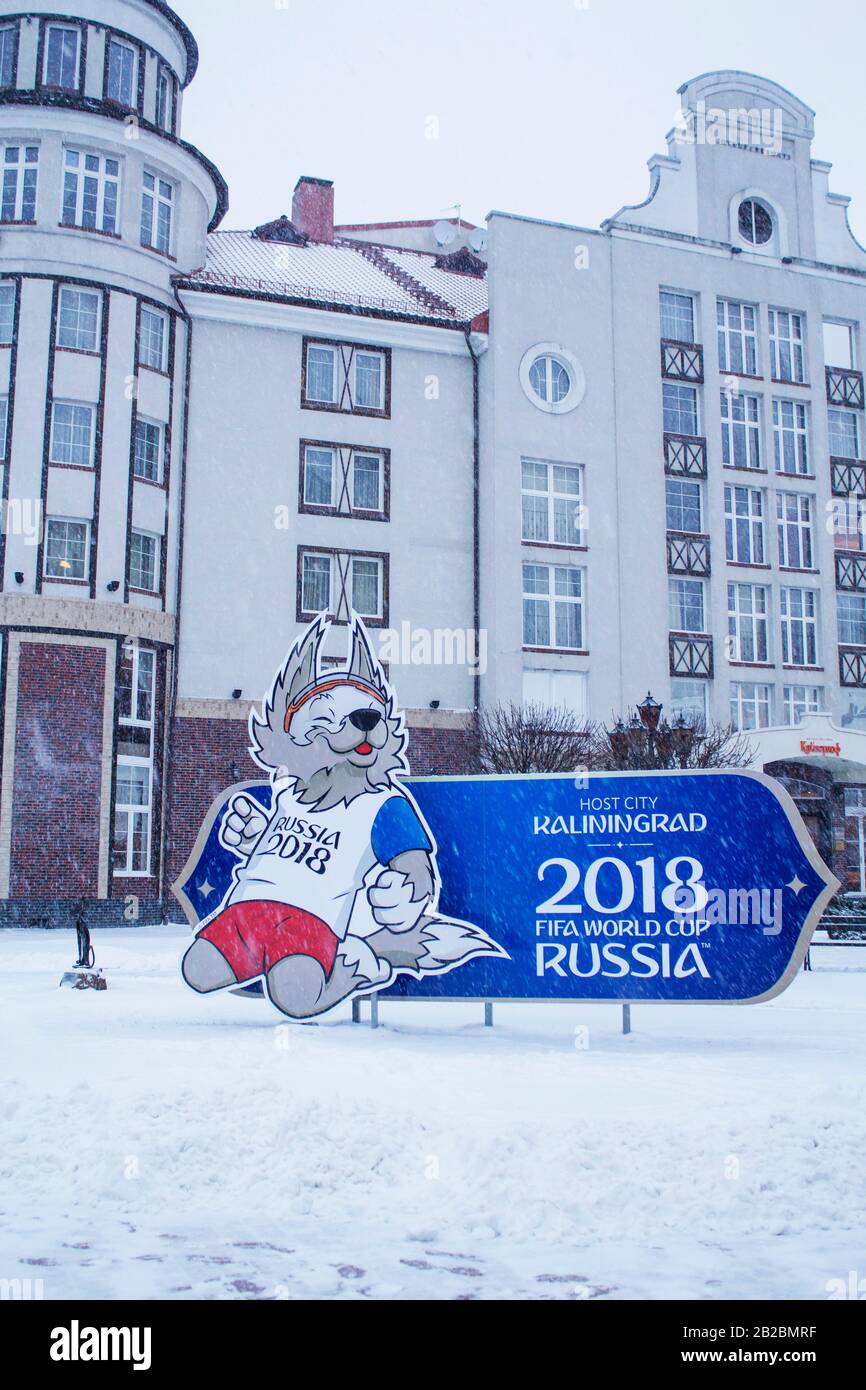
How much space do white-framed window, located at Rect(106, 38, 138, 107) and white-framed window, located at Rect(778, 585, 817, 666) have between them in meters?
22.9

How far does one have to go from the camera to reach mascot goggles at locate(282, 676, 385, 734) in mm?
13258

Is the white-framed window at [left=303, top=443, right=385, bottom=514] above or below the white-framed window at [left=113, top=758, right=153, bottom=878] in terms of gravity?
above

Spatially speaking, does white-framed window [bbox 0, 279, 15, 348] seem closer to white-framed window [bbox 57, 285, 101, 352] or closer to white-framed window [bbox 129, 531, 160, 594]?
white-framed window [bbox 57, 285, 101, 352]

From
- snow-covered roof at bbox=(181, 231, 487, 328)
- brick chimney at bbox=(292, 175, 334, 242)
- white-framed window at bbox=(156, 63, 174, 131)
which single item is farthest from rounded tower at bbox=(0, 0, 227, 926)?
brick chimney at bbox=(292, 175, 334, 242)

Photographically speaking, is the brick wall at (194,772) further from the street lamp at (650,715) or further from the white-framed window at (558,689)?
the street lamp at (650,715)

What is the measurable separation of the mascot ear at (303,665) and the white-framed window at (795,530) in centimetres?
2928

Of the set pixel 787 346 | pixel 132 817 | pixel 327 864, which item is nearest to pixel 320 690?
pixel 327 864

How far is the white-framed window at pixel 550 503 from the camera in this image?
3716cm

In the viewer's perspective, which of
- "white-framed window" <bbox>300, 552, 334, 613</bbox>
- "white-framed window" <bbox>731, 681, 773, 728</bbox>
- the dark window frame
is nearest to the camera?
"white-framed window" <bbox>300, 552, 334, 613</bbox>

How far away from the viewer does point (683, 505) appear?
39.1 metres

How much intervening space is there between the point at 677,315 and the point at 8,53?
789 inches

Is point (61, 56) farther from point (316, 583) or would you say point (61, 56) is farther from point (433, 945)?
point (433, 945)

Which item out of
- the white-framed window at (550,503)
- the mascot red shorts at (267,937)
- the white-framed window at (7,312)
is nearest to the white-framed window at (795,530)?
the white-framed window at (550,503)

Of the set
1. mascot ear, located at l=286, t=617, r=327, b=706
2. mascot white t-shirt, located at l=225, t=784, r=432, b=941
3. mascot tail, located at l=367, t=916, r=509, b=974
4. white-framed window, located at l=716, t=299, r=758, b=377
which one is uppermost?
white-framed window, located at l=716, t=299, r=758, b=377
